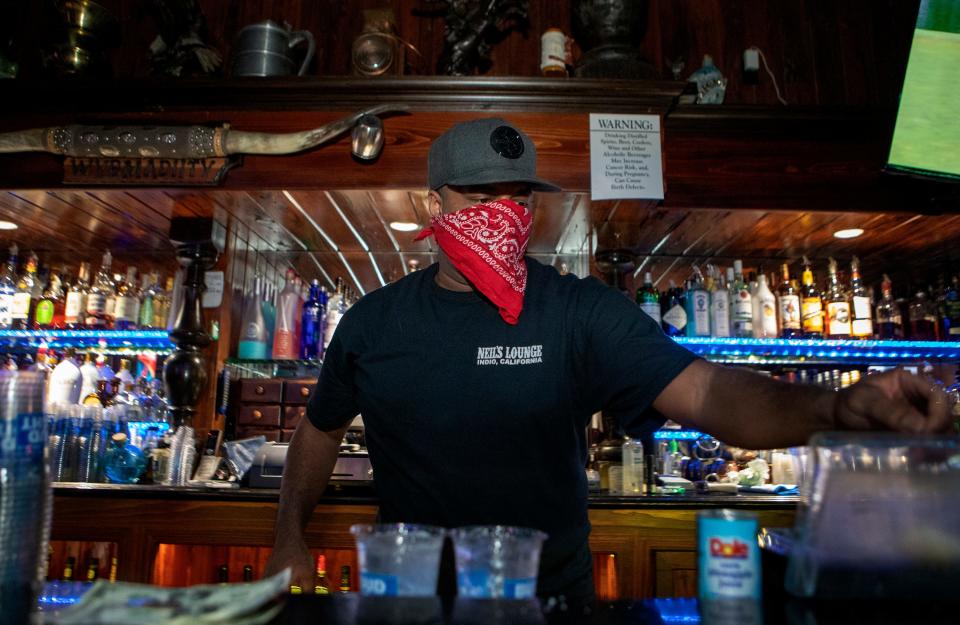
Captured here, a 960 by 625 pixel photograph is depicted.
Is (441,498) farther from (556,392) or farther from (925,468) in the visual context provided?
(925,468)

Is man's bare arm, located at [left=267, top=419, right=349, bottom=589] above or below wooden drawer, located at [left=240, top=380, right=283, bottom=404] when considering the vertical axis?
below

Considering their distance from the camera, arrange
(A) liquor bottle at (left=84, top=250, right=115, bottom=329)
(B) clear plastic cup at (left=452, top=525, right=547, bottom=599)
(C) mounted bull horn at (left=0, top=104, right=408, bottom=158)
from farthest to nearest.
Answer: (A) liquor bottle at (left=84, top=250, right=115, bottom=329) < (C) mounted bull horn at (left=0, top=104, right=408, bottom=158) < (B) clear plastic cup at (left=452, top=525, right=547, bottom=599)

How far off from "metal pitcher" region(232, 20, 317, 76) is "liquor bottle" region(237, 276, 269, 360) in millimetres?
1145

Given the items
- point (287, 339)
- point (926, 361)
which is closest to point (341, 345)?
point (287, 339)

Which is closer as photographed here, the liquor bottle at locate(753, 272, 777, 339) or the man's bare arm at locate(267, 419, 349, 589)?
the man's bare arm at locate(267, 419, 349, 589)

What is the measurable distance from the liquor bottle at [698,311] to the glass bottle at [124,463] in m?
2.66

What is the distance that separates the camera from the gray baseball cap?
1.49 metres

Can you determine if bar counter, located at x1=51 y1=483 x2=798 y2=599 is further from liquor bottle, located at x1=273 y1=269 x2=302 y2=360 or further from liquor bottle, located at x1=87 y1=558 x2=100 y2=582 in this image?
liquor bottle, located at x1=273 y1=269 x2=302 y2=360

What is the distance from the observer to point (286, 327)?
3.47 metres

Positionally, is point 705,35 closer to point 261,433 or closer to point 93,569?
point 261,433

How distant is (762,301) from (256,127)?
261 cm

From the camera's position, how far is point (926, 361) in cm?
364

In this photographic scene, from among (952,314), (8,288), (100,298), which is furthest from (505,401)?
(8,288)

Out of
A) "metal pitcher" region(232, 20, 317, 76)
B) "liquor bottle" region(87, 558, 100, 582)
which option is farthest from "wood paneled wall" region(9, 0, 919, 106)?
"liquor bottle" region(87, 558, 100, 582)
